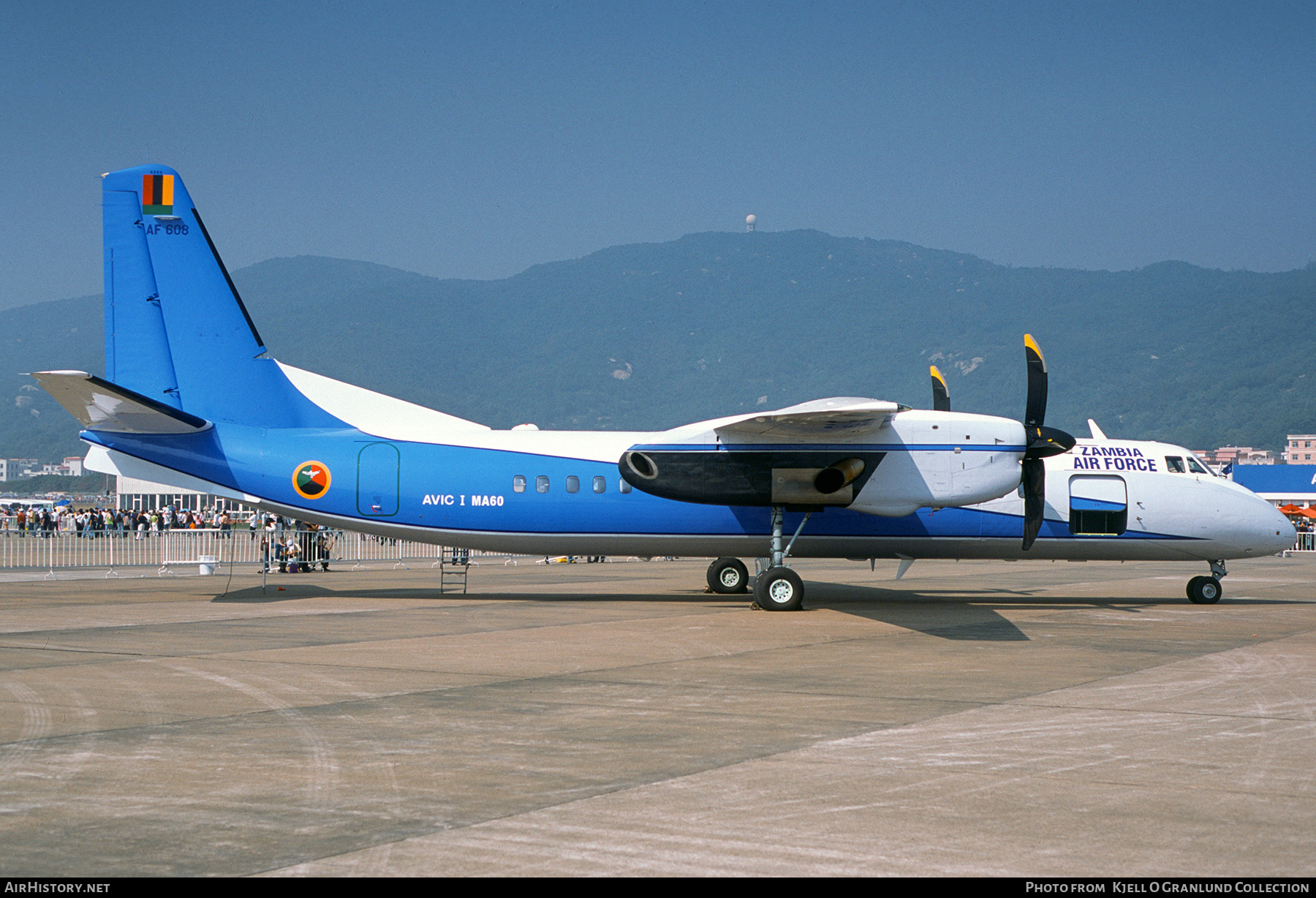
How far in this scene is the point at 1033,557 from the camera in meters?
21.5

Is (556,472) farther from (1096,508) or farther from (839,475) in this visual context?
(1096,508)

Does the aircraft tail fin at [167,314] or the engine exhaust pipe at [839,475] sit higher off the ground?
the aircraft tail fin at [167,314]

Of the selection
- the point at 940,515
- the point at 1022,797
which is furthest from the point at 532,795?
the point at 940,515

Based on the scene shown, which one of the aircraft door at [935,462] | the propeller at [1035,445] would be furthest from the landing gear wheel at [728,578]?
the propeller at [1035,445]

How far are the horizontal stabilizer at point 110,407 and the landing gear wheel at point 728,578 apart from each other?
1052 cm

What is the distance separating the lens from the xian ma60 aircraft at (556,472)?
1917 centimetres

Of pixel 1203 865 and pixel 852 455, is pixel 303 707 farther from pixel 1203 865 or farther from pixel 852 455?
pixel 852 455

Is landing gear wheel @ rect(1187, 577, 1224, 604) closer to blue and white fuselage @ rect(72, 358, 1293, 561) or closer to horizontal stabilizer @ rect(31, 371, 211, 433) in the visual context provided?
blue and white fuselage @ rect(72, 358, 1293, 561)

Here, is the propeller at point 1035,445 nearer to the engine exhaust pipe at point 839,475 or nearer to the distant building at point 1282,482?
the engine exhaust pipe at point 839,475

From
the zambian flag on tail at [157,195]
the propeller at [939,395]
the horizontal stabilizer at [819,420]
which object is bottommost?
the horizontal stabilizer at [819,420]

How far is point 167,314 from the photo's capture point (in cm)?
2031

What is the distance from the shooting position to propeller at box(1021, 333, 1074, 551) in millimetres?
18578

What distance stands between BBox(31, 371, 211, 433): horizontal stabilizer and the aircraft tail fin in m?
0.74

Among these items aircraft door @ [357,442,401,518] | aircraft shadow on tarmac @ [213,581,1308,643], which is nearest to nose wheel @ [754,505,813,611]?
aircraft shadow on tarmac @ [213,581,1308,643]
